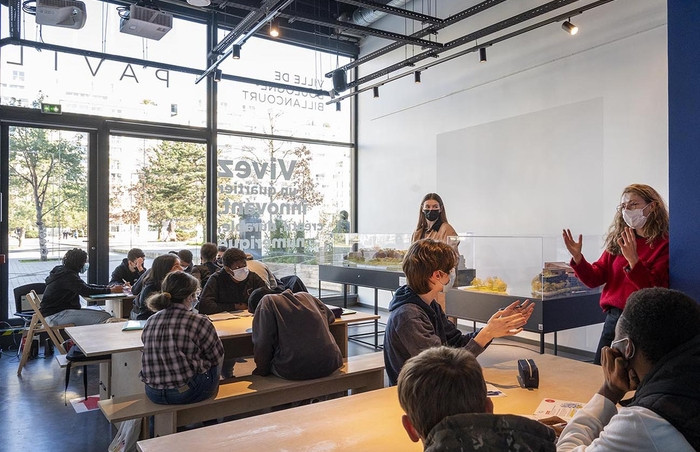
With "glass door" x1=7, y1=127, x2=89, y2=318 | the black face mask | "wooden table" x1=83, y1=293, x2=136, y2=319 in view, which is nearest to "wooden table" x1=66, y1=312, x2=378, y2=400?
the black face mask

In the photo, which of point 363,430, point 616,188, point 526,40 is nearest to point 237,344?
point 363,430

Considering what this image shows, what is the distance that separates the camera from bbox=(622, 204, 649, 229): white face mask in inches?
109

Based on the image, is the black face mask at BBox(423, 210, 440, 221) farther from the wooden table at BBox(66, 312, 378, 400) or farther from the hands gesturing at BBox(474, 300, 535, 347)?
the hands gesturing at BBox(474, 300, 535, 347)

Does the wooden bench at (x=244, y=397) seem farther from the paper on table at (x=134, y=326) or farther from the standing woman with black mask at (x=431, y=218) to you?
the standing woman with black mask at (x=431, y=218)

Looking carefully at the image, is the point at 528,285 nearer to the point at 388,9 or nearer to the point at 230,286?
the point at 230,286

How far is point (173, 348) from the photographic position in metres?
2.94

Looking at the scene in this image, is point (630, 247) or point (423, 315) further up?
point (630, 247)

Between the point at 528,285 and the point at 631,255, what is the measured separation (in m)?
2.11

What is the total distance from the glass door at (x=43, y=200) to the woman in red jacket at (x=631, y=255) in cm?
672

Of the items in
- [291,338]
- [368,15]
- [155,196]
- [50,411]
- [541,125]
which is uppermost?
[368,15]

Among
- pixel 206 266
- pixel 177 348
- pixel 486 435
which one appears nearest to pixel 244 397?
pixel 177 348

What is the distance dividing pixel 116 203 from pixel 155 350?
5308 millimetres

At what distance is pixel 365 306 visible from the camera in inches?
379

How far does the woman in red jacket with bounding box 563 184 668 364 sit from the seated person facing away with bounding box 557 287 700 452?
1.25m
